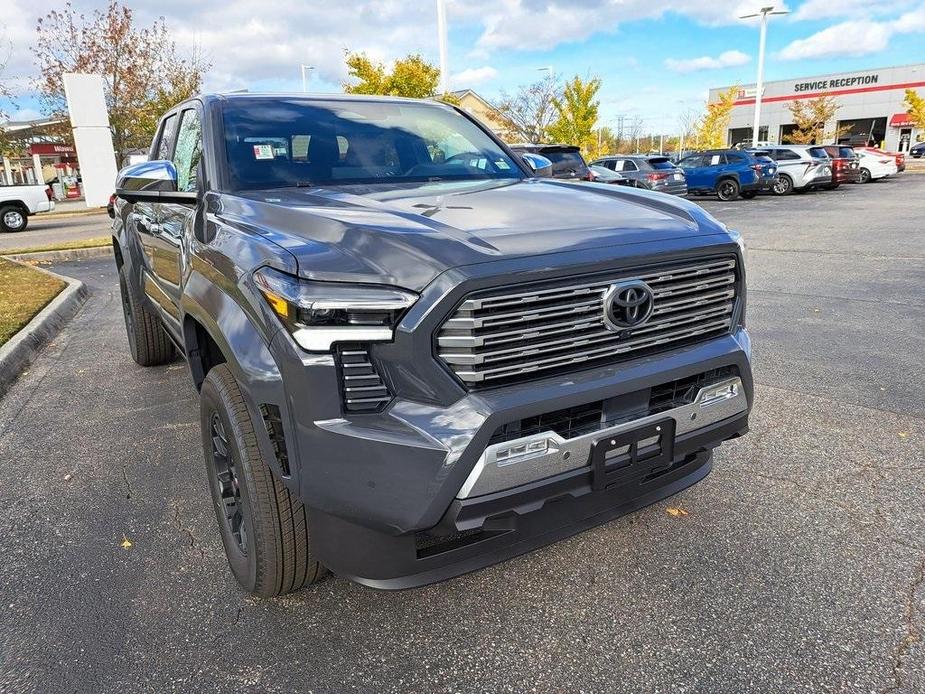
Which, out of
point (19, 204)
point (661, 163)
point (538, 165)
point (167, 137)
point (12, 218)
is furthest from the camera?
point (661, 163)

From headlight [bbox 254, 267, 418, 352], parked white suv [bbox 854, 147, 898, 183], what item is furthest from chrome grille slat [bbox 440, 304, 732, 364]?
parked white suv [bbox 854, 147, 898, 183]

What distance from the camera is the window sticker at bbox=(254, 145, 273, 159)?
305 centimetres

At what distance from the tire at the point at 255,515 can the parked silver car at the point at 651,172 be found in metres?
18.1

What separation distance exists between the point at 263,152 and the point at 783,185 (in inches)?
939

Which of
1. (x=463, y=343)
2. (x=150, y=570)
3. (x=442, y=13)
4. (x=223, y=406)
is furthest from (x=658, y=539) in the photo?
(x=442, y=13)

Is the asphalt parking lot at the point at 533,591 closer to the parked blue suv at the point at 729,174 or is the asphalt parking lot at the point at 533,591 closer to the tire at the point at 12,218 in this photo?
the tire at the point at 12,218

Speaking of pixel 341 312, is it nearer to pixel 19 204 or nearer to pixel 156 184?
pixel 156 184

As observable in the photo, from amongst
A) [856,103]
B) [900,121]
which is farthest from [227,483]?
[856,103]

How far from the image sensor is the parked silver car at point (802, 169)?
22484 mm

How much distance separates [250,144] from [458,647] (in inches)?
92.1

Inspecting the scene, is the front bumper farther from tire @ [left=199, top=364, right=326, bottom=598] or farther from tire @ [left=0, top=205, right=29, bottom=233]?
tire @ [left=0, top=205, right=29, bottom=233]

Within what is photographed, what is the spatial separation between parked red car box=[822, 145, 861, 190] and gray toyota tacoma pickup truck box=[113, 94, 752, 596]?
24452 millimetres

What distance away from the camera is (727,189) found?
22.6 m

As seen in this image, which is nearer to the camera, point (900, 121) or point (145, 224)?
point (145, 224)
